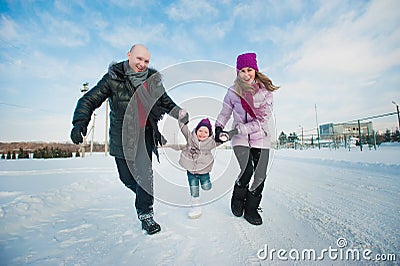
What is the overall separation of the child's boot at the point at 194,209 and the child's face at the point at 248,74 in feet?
4.35

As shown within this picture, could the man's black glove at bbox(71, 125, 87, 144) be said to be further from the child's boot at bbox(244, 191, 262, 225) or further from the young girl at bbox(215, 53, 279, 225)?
the child's boot at bbox(244, 191, 262, 225)

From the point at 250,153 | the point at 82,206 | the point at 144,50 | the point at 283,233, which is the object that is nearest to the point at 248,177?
the point at 250,153

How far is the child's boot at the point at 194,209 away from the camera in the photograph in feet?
6.49

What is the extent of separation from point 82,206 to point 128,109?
1437mm

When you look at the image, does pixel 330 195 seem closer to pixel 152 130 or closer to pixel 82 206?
pixel 152 130

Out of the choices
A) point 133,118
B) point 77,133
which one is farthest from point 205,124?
point 77,133

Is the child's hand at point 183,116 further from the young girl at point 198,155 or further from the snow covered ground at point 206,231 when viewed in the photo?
the snow covered ground at point 206,231

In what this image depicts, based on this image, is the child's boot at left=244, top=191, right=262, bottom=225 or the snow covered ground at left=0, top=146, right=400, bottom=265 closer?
the snow covered ground at left=0, top=146, right=400, bottom=265

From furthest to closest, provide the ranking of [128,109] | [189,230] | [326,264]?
[128,109]
[189,230]
[326,264]

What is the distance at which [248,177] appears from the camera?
6.51ft

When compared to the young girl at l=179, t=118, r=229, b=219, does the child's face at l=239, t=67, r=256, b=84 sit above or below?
above

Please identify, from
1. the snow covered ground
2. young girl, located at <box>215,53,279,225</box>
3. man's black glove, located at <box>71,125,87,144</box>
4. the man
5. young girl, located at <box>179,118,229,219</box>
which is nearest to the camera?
the snow covered ground

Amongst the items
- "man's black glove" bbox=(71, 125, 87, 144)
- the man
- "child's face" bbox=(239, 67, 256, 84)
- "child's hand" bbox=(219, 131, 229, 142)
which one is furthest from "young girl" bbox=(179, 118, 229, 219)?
"man's black glove" bbox=(71, 125, 87, 144)

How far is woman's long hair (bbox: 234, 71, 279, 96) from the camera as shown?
2.00 meters
